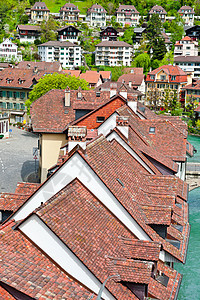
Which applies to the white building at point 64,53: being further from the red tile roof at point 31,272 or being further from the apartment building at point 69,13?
the red tile roof at point 31,272

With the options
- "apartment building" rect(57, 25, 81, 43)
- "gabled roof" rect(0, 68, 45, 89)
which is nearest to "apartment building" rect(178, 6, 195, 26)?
"apartment building" rect(57, 25, 81, 43)

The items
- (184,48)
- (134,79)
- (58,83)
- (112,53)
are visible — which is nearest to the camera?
(58,83)

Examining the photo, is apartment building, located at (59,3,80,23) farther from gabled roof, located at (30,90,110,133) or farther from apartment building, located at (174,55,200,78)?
gabled roof, located at (30,90,110,133)

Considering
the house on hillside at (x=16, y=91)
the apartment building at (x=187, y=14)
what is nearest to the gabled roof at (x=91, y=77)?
the house on hillside at (x=16, y=91)

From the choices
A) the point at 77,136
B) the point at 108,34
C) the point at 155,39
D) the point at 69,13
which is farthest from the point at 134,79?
the point at 77,136

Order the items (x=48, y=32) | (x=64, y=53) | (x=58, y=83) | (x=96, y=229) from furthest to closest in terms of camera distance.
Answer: (x=48, y=32)
(x=64, y=53)
(x=58, y=83)
(x=96, y=229)

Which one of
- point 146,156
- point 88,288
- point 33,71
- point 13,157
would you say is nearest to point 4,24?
point 33,71

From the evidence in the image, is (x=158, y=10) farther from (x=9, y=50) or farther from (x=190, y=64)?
(x=9, y=50)
